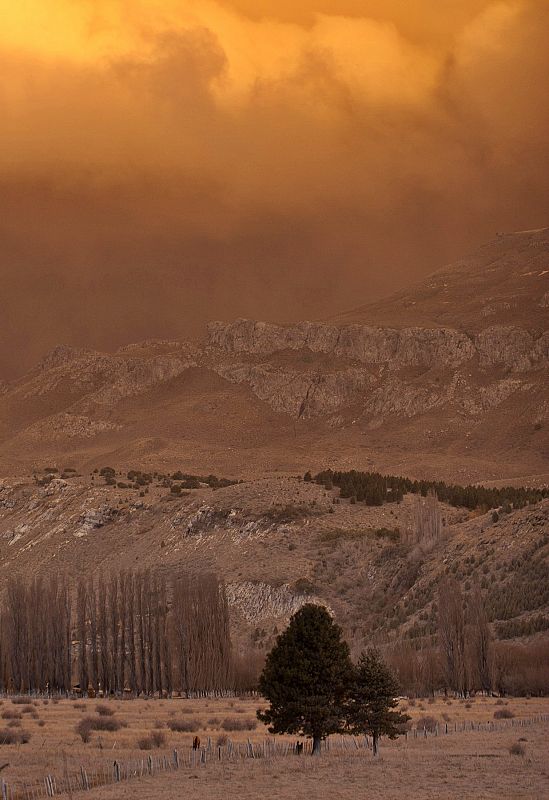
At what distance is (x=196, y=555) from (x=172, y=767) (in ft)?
283

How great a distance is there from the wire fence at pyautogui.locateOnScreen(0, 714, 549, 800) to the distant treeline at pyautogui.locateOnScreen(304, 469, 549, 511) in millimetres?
77266

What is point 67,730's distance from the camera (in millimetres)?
47125

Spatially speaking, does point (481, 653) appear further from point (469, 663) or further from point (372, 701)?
point (372, 701)

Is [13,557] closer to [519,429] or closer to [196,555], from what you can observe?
[196,555]

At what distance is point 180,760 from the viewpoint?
118 feet

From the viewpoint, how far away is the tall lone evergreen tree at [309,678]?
36375mm

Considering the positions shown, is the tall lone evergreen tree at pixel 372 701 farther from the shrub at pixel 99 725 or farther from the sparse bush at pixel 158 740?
the shrub at pixel 99 725

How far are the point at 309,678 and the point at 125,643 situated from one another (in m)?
49.6

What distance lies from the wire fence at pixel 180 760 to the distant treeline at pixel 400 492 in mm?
77266

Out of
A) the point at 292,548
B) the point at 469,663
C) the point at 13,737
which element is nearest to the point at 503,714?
the point at 469,663

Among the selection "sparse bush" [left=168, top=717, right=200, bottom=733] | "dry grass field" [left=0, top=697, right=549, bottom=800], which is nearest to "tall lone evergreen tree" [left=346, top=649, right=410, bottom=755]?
"dry grass field" [left=0, top=697, right=549, bottom=800]

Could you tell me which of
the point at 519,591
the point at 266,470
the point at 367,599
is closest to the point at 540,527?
the point at 519,591

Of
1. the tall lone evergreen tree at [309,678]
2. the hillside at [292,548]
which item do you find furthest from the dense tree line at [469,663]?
the tall lone evergreen tree at [309,678]

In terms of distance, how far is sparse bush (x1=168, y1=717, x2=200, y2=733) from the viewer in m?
47.4
